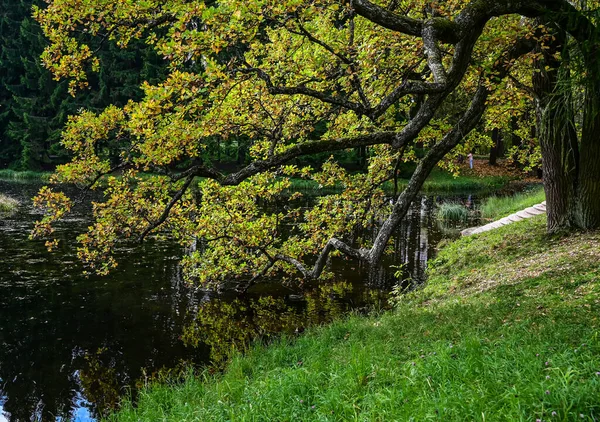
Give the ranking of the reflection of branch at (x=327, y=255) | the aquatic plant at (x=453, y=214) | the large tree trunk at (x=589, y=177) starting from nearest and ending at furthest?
1. the reflection of branch at (x=327, y=255)
2. the large tree trunk at (x=589, y=177)
3. the aquatic plant at (x=453, y=214)

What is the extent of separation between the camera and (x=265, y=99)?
1016 centimetres

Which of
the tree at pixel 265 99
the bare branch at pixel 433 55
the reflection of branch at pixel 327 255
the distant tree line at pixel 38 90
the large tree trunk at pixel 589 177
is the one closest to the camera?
the bare branch at pixel 433 55

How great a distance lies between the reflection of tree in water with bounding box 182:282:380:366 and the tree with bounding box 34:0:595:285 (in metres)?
0.96

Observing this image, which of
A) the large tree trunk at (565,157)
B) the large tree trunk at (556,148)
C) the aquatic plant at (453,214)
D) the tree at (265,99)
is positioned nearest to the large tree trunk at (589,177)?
the large tree trunk at (565,157)

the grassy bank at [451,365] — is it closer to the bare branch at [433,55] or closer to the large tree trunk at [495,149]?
the bare branch at [433,55]

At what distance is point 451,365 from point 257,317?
740 cm

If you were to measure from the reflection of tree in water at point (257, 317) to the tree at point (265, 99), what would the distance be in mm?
957

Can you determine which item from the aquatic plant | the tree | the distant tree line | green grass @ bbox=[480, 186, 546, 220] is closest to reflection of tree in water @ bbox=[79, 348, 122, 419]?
the tree

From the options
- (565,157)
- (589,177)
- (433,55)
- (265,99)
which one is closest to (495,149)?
(565,157)

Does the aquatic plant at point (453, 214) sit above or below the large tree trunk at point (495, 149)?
below

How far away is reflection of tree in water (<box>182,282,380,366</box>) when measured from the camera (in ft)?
34.4

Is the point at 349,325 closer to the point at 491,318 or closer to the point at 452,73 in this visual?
the point at 491,318

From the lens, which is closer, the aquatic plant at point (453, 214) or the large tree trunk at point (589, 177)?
the large tree trunk at point (589, 177)

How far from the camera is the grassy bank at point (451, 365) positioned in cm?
404
